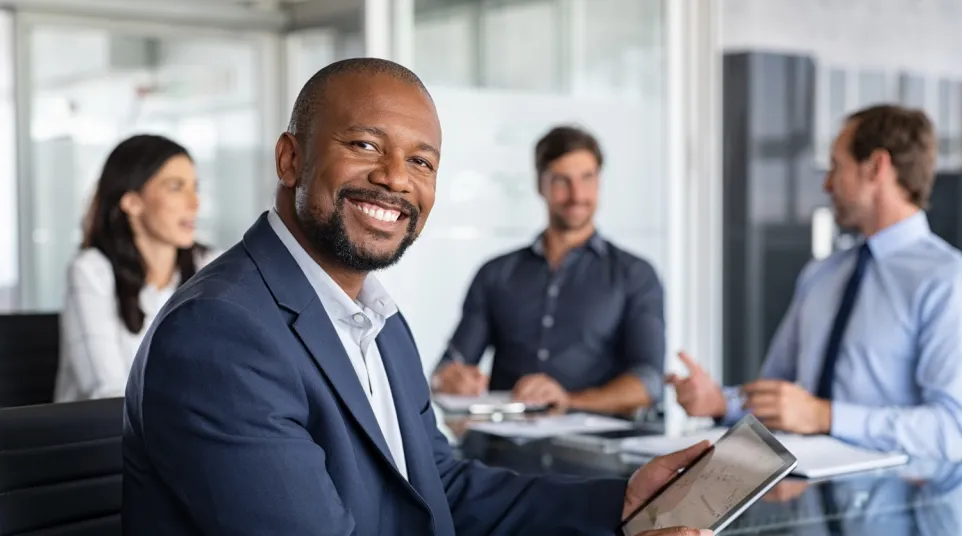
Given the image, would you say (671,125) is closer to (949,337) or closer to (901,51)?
(901,51)

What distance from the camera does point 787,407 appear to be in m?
2.35

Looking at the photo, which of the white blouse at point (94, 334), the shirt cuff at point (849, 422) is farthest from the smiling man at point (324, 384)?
the white blouse at point (94, 334)

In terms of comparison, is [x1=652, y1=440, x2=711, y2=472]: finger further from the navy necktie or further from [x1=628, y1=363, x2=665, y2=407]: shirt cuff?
[x1=628, y1=363, x2=665, y2=407]: shirt cuff

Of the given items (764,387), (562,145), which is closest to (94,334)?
(562,145)

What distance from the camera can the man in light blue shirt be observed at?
2404 millimetres

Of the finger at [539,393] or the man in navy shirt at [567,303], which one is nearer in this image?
the finger at [539,393]

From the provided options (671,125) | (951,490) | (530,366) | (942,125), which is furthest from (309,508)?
(942,125)

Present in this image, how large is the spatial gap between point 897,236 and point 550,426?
95cm

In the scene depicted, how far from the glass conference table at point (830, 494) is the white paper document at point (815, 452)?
3cm

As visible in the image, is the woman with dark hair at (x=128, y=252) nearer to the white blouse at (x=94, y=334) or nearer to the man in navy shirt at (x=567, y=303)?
the white blouse at (x=94, y=334)

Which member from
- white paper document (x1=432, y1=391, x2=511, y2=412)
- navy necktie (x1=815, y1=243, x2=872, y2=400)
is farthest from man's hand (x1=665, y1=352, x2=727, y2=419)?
white paper document (x1=432, y1=391, x2=511, y2=412)

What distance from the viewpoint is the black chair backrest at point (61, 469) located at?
1503mm

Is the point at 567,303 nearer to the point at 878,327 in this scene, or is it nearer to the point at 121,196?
the point at 878,327

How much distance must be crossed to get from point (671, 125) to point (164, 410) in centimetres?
419
